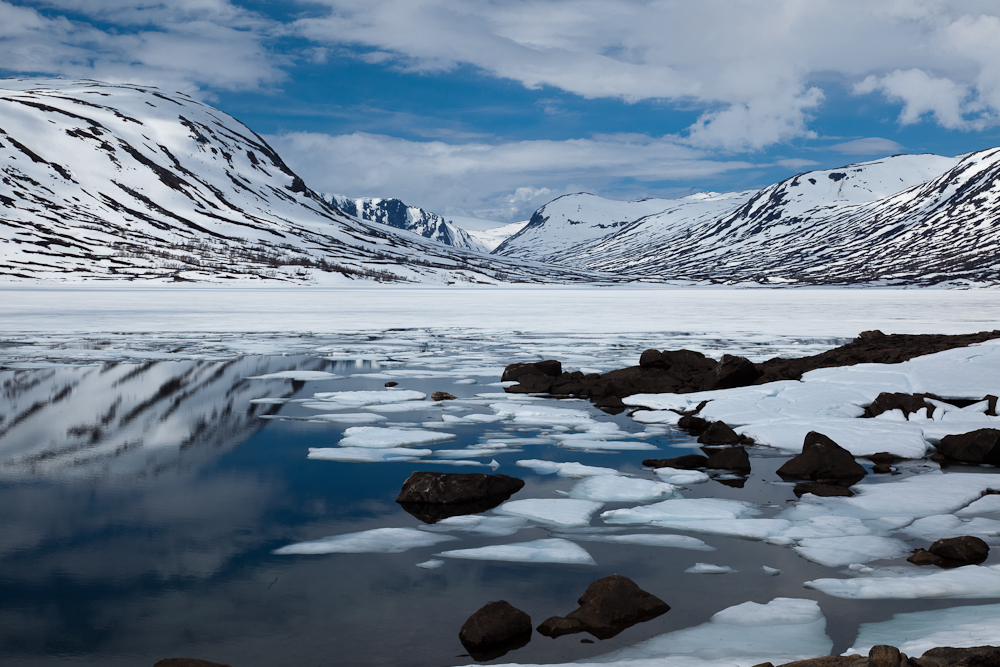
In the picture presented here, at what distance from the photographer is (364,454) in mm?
10766

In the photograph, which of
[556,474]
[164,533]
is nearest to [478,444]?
[556,474]

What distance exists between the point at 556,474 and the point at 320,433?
410 cm

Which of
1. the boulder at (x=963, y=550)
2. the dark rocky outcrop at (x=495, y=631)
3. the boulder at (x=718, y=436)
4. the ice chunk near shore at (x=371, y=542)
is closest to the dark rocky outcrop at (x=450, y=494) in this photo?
the ice chunk near shore at (x=371, y=542)

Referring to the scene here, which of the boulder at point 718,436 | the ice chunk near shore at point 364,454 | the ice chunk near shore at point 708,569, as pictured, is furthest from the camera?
the boulder at point 718,436

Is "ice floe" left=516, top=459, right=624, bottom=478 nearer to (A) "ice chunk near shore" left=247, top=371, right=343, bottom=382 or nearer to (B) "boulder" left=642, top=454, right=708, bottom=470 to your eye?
(B) "boulder" left=642, top=454, right=708, bottom=470

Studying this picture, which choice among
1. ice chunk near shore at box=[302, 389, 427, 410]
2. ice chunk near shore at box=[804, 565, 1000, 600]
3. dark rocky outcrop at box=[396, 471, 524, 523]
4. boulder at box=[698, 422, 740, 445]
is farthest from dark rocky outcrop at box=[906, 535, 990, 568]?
ice chunk near shore at box=[302, 389, 427, 410]

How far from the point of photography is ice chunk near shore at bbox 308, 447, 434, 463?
1052cm

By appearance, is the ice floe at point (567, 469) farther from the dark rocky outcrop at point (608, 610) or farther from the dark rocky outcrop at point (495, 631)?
the dark rocky outcrop at point (495, 631)

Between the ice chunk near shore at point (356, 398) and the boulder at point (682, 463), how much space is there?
6051mm

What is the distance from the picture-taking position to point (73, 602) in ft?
18.7

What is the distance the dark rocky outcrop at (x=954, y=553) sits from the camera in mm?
6598

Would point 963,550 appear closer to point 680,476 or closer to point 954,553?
point 954,553

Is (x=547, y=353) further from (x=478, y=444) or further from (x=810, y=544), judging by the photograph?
(x=810, y=544)

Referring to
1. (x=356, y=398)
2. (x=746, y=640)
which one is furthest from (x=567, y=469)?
(x=356, y=398)
